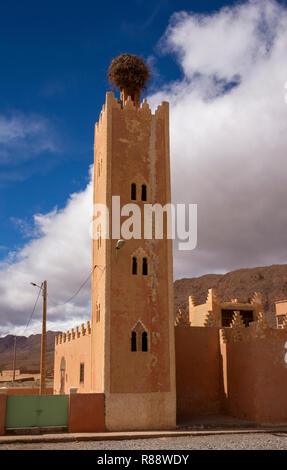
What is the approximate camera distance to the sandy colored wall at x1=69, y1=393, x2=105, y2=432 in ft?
58.3

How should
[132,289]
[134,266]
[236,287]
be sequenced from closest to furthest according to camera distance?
[132,289], [134,266], [236,287]

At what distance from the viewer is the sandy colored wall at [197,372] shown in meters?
22.4

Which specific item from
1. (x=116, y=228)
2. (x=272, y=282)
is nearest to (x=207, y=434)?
(x=116, y=228)

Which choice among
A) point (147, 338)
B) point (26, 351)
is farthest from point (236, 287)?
point (147, 338)

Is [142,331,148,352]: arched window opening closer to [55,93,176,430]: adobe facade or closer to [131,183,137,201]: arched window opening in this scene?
[55,93,176,430]: adobe facade

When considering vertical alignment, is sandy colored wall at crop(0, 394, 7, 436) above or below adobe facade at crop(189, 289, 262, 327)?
below

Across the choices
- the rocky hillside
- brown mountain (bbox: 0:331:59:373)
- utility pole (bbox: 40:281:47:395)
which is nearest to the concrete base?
utility pole (bbox: 40:281:47:395)

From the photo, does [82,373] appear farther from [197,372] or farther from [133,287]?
[133,287]

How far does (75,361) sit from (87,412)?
807 centimetres

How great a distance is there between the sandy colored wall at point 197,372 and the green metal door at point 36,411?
254 inches

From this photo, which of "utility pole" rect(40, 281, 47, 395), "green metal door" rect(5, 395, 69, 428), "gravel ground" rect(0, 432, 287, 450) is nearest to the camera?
"gravel ground" rect(0, 432, 287, 450)

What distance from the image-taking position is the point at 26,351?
4946 inches

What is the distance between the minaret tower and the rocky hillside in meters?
62.1
